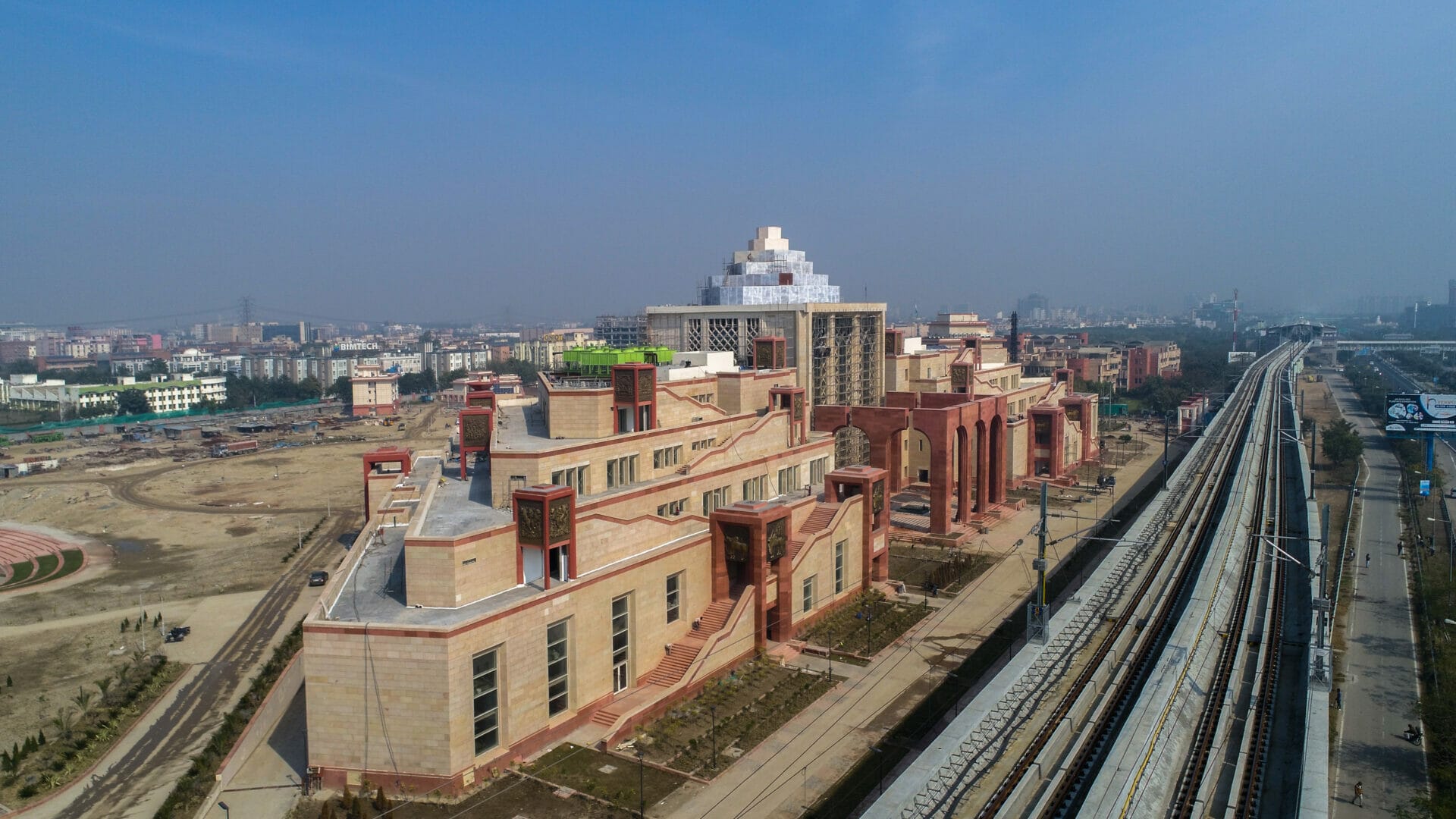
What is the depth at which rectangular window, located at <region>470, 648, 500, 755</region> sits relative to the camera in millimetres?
29219

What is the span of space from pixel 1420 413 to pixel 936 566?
4920cm

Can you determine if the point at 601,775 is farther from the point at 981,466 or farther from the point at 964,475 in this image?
the point at 981,466

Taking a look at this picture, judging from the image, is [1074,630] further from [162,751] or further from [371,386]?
[371,386]

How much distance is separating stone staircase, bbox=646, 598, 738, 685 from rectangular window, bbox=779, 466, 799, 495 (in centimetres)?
1292

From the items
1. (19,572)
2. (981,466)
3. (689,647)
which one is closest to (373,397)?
(19,572)

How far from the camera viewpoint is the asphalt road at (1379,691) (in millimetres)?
28906

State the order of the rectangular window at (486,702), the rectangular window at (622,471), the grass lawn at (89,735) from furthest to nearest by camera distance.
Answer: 1. the rectangular window at (622,471)
2. the grass lawn at (89,735)
3. the rectangular window at (486,702)

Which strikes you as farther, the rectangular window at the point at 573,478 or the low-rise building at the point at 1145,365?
the low-rise building at the point at 1145,365

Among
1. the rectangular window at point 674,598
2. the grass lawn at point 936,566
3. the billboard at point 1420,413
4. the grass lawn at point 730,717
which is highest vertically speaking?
the billboard at point 1420,413

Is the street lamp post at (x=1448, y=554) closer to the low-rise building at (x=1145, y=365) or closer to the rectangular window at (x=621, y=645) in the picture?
the rectangular window at (x=621, y=645)

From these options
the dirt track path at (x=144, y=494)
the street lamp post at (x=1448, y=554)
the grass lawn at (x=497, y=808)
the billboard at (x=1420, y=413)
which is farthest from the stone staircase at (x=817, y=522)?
the billboard at (x=1420, y=413)

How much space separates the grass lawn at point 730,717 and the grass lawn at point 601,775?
952 mm

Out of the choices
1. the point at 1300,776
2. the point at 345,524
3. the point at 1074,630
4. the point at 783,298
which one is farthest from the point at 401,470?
the point at 1300,776

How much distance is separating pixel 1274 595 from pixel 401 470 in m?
51.5
